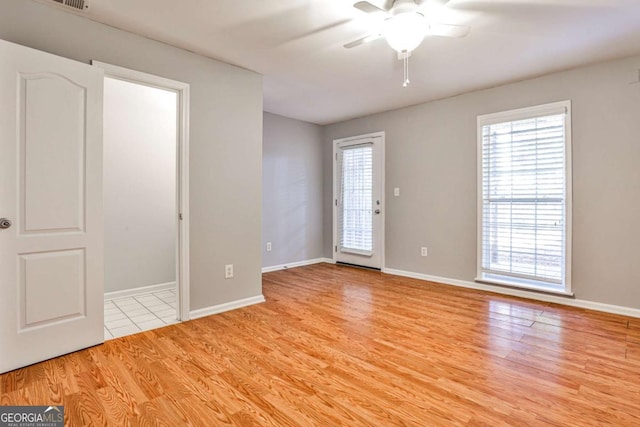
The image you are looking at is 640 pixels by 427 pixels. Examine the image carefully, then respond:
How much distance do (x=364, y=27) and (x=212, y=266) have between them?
247 cm

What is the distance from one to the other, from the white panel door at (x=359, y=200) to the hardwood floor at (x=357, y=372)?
1.99m

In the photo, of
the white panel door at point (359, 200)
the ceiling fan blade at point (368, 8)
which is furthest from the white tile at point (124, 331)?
the white panel door at point (359, 200)

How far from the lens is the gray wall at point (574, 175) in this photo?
3115 mm

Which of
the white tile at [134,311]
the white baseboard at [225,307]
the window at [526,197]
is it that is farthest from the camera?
the window at [526,197]

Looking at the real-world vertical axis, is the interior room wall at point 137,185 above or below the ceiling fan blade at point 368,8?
below

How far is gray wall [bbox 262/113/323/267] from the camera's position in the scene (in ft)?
16.7

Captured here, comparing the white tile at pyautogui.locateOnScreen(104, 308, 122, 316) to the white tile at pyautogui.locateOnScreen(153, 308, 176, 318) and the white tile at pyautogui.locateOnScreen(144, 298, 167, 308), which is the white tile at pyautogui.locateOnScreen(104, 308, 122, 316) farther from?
the white tile at pyautogui.locateOnScreen(153, 308, 176, 318)

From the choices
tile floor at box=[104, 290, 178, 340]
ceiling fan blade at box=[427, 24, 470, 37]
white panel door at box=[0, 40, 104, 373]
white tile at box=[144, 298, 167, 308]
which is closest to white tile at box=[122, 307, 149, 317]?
tile floor at box=[104, 290, 178, 340]

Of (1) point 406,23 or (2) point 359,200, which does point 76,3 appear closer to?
(1) point 406,23

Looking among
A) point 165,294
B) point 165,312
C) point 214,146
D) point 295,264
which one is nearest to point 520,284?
point 295,264

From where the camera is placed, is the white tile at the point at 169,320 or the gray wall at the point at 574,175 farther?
the gray wall at the point at 574,175

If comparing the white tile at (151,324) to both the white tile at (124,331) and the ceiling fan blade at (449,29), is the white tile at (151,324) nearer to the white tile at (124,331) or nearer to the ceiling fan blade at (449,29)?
the white tile at (124,331)
